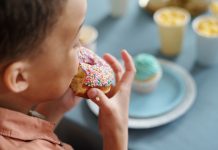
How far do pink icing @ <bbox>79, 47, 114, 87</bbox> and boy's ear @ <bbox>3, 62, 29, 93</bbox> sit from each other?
0.18 m

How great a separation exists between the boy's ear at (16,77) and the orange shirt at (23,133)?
70mm

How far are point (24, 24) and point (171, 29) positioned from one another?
0.57 m

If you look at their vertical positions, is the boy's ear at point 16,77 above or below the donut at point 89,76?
below

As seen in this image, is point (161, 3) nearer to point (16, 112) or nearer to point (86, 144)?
point (86, 144)

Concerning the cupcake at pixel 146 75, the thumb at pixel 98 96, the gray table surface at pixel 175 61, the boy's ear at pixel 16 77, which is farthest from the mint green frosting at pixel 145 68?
the boy's ear at pixel 16 77

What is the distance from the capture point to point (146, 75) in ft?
3.17

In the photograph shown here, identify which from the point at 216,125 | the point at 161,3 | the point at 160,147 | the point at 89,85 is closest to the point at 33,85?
the point at 89,85

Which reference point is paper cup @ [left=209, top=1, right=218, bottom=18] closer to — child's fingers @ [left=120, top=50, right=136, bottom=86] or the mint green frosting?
the mint green frosting

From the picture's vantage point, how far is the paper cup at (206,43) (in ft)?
3.29

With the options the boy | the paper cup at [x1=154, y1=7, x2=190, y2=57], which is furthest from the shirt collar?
the paper cup at [x1=154, y1=7, x2=190, y2=57]

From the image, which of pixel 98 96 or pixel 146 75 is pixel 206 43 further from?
pixel 98 96

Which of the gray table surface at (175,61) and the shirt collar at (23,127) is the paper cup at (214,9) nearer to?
the gray table surface at (175,61)

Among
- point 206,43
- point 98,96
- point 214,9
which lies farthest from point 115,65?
point 214,9

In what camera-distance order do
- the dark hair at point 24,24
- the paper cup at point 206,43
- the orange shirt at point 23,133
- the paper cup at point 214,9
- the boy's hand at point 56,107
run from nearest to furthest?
1. the dark hair at point 24,24
2. the orange shirt at point 23,133
3. the boy's hand at point 56,107
4. the paper cup at point 206,43
5. the paper cup at point 214,9
